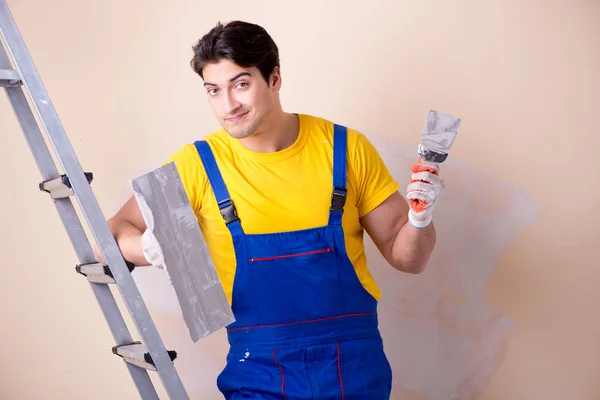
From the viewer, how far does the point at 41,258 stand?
2.90 metres

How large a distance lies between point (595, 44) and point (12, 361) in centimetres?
253

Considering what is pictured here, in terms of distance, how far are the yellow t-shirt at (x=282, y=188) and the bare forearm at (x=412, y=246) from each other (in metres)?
0.10

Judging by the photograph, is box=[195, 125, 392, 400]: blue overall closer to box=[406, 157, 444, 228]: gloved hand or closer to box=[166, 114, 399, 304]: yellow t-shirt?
box=[166, 114, 399, 304]: yellow t-shirt

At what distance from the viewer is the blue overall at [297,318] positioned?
73.3 inches

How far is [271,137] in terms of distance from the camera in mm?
2002

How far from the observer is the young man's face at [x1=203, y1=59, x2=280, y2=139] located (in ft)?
6.25

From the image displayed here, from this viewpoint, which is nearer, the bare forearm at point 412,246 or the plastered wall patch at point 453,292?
the bare forearm at point 412,246

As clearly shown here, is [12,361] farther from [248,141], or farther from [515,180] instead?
[515,180]

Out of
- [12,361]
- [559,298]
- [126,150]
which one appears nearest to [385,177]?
[559,298]

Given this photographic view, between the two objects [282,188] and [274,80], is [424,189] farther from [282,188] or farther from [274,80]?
[274,80]

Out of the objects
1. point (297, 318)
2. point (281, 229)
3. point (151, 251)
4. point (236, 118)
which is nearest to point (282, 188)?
point (281, 229)

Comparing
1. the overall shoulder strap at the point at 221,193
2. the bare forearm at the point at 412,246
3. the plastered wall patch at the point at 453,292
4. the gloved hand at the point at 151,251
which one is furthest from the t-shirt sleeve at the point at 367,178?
the gloved hand at the point at 151,251

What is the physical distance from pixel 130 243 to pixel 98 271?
104 millimetres

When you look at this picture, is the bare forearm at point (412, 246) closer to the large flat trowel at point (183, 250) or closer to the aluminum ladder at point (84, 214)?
the large flat trowel at point (183, 250)
